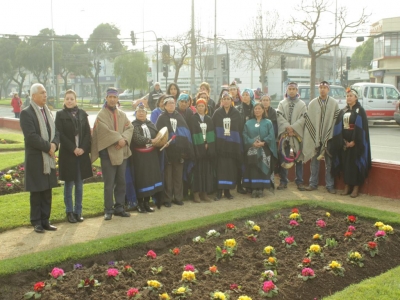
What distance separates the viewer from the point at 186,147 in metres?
8.55

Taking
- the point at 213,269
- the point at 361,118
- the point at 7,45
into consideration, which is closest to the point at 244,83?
the point at 7,45

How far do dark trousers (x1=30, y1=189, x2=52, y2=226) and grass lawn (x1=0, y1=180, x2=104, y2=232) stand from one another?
37cm

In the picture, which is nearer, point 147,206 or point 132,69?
point 147,206

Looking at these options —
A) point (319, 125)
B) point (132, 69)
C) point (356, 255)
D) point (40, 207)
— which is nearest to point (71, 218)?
point (40, 207)

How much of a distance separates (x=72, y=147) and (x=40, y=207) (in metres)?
0.91

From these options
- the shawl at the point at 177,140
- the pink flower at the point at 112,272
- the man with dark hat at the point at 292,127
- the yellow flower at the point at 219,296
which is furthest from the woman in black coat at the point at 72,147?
the man with dark hat at the point at 292,127

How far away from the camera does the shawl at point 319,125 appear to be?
9438mm

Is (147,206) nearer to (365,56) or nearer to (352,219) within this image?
(352,219)

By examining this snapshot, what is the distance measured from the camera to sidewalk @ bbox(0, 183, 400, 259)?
6395 millimetres

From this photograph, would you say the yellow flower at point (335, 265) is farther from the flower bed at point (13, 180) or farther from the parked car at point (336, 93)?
the parked car at point (336, 93)

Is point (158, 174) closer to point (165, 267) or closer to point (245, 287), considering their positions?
point (165, 267)

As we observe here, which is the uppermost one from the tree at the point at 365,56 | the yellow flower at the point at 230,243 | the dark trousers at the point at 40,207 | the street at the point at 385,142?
the tree at the point at 365,56

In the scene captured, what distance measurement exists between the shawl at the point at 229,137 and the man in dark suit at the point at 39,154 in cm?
302

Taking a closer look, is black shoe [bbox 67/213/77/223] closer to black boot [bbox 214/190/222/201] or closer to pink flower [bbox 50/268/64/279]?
pink flower [bbox 50/268/64/279]
